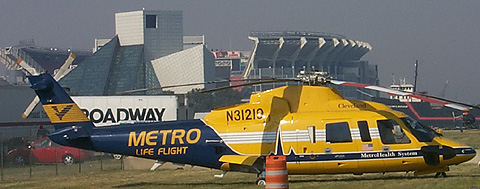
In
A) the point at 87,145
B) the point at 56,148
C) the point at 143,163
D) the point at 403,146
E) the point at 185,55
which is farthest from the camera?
the point at 185,55

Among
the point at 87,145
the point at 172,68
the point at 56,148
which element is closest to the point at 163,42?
the point at 172,68

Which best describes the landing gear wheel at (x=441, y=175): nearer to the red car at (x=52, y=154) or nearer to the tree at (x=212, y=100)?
the red car at (x=52, y=154)

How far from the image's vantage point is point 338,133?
57.6 ft

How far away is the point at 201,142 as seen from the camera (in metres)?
18.3

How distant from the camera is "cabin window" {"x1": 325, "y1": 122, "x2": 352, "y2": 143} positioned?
1755cm

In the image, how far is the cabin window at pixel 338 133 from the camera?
57.6 ft

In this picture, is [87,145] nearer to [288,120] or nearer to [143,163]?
[288,120]

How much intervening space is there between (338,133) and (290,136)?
3.67ft

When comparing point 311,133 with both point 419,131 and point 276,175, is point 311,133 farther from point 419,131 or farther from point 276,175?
point 276,175

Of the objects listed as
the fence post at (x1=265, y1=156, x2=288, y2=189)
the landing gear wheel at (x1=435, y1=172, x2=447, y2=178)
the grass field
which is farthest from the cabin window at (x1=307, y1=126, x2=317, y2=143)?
the fence post at (x1=265, y1=156, x2=288, y2=189)

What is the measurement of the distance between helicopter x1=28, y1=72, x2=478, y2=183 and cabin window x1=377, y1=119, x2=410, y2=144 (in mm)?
23

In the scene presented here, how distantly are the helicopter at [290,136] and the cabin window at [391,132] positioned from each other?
0.08 feet

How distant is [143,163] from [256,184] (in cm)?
1121

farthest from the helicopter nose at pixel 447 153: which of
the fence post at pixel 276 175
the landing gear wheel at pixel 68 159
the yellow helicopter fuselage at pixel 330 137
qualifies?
the landing gear wheel at pixel 68 159
